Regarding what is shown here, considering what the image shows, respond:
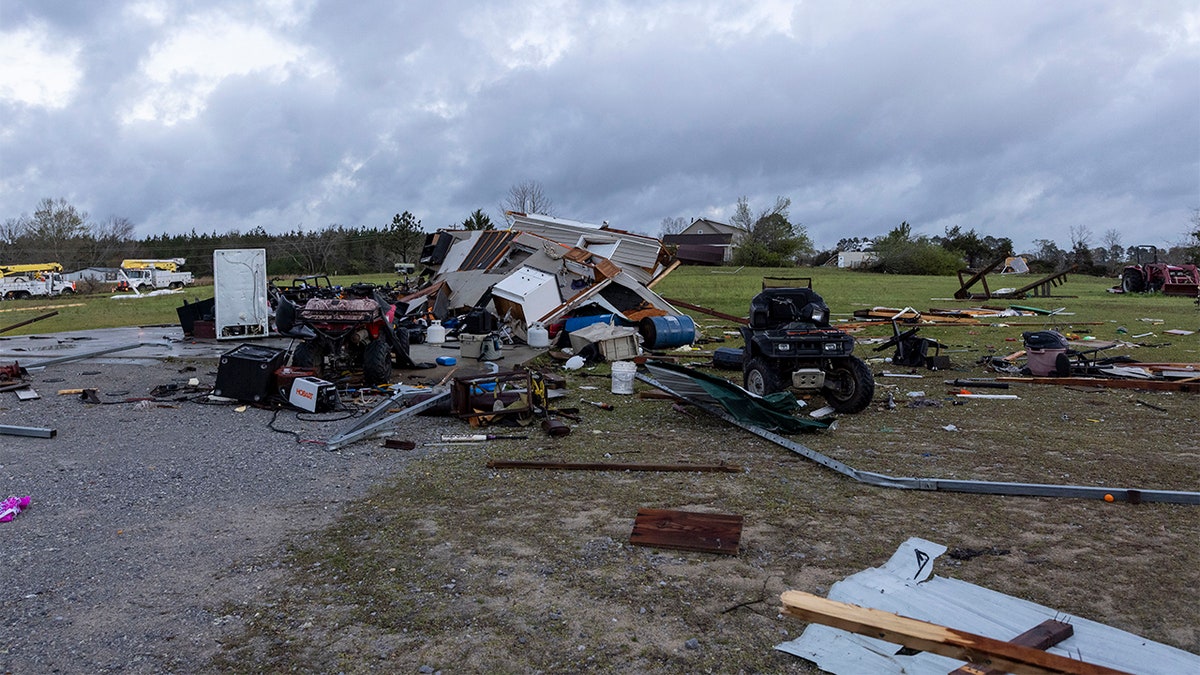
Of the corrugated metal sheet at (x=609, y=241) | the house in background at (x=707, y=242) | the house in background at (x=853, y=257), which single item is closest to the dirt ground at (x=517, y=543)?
the corrugated metal sheet at (x=609, y=241)

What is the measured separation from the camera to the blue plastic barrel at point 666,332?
14.4 meters

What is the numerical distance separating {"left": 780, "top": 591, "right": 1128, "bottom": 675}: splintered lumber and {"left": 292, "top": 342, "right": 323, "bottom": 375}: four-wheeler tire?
330 inches

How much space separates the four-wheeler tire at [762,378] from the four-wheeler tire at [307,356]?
17.5 ft

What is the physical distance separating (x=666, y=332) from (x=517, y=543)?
33.4ft

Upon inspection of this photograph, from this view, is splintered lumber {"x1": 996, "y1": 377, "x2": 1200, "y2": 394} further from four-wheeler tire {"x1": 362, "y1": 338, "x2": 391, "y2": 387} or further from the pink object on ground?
the pink object on ground

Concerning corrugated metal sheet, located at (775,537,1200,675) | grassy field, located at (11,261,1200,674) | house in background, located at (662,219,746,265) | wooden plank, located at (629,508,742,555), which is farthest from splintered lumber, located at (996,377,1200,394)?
house in background, located at (662,219,746,265)

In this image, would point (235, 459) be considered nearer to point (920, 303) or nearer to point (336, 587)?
point (336, 587)

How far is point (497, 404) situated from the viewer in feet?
25.5

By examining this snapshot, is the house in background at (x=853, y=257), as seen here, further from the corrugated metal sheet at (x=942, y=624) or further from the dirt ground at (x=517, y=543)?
the corrugated metal sheet at (x=942, y=624)

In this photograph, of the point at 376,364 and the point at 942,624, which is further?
the point at 376,364

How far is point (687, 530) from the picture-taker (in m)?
4.53

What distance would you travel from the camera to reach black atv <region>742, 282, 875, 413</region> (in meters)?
7.98

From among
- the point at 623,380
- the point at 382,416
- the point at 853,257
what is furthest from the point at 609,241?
the point at 853,257

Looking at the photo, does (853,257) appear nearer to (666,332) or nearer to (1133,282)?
(1133,282)
